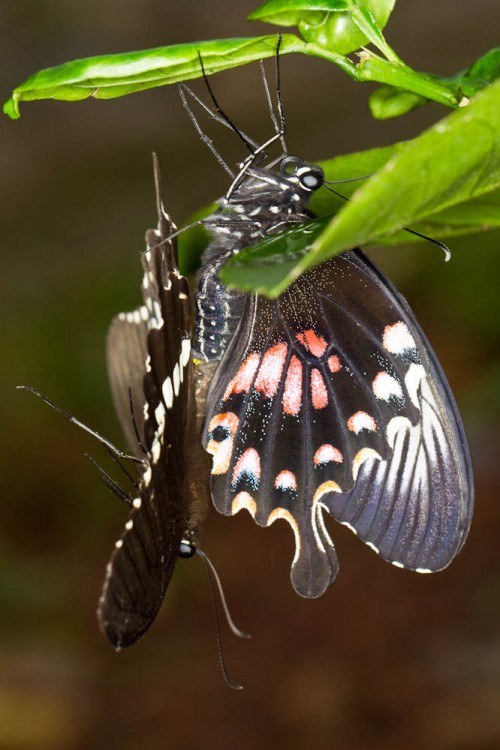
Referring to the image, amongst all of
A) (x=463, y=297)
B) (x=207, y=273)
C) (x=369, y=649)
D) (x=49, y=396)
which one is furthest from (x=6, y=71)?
(x=207, y=273)

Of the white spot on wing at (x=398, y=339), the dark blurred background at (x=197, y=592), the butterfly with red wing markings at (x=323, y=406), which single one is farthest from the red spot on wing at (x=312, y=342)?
the dark blurred background at (x=197, y=592)

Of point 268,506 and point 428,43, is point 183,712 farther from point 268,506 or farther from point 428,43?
point 428,43

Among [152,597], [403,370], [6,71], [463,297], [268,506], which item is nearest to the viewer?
[152,597]

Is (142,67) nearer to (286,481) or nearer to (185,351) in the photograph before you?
(185,351)

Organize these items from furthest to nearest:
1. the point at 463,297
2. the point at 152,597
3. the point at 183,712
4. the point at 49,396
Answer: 1. the point at 463,297
2. the point at 49,396
3. the point at 183,712
4. the point at 152,597

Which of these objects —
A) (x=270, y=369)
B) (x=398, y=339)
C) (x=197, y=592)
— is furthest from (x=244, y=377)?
(x=197, y=592)

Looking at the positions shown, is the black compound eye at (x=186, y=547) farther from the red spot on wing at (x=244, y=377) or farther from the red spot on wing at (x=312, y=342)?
the red spot on wing at (x=312, y=342)
